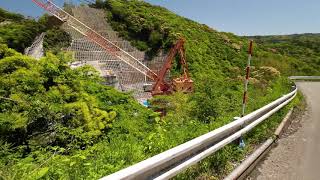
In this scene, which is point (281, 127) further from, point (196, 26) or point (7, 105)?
point (196, 26)

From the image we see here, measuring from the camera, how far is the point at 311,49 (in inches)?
3447

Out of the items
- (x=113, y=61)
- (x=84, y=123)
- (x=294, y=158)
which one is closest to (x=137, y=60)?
(x=113, y=61)

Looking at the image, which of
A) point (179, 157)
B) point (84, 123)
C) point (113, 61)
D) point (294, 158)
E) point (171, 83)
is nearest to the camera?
point (179, 157)

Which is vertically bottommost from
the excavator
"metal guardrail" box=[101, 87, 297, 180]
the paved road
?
the excavator

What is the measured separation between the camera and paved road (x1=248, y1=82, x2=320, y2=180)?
23.9 ft

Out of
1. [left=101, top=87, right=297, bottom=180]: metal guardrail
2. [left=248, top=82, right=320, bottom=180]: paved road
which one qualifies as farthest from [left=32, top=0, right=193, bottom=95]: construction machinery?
[left=101, top=87, right=297, bottom=180]: metal guardrail

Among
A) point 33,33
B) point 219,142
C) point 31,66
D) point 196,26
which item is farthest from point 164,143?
point 196,26

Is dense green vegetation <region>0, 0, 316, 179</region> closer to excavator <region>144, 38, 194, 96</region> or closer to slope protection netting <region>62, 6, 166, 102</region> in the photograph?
excavator <region>144, 38, 194, 96</region>

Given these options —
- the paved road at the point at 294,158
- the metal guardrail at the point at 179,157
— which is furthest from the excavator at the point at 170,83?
A: the metal guardrail at the point at 179,157

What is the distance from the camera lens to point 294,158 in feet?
28.1

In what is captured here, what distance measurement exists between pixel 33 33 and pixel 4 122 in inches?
1283

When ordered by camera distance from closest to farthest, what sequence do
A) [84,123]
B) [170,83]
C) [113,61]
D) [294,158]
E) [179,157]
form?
[179,157] < [294,158] < [84,123] < [113,61] < [170,83]

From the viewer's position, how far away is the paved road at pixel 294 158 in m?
7.29

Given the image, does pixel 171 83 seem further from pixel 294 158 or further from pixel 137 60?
pixel 294 158
